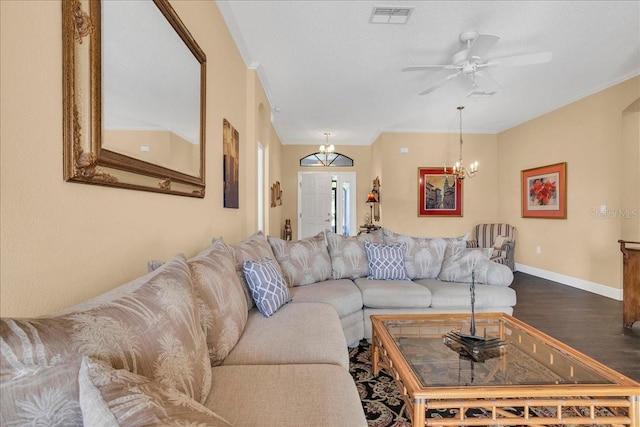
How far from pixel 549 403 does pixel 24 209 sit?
197cm

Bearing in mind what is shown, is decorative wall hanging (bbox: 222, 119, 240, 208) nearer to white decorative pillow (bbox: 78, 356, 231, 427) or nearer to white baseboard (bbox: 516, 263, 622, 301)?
white decorative pillow (bbox: 78, 356, 231, 427)

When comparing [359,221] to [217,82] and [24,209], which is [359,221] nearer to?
[217,82]

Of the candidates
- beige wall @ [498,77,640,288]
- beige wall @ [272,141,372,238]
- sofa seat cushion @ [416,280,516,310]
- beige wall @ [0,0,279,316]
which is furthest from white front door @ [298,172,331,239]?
beige wall @ [0,0,279,316]

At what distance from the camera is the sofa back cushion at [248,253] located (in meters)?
2.14

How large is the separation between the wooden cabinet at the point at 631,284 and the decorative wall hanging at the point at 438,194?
3894 millimetres

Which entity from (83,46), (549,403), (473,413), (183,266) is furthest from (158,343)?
(473,413)

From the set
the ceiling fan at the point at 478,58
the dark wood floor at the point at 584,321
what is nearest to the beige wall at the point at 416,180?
the dark wood floor at the point at 584,321

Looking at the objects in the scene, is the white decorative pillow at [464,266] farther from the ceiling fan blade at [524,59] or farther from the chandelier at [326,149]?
the chandelier at [326,149]

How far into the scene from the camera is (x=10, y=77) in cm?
87

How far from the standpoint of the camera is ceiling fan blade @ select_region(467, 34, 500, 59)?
114 inches

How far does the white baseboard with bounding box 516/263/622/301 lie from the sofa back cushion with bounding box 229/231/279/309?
4.68m

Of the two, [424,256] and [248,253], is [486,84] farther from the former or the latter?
[248,253]

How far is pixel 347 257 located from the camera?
333cm

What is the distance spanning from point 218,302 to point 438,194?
637cm
